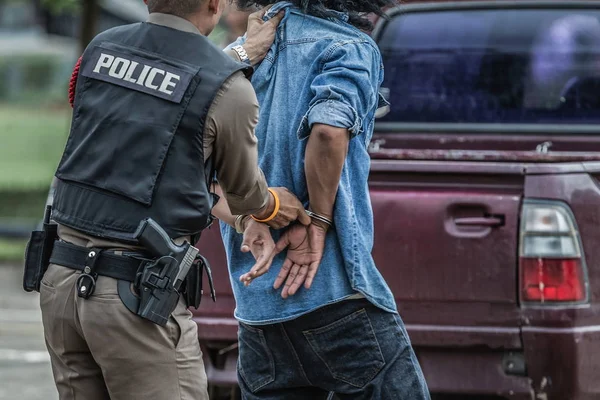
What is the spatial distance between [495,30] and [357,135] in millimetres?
2523

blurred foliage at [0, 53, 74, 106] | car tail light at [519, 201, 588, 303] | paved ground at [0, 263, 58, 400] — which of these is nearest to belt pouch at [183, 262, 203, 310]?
car tail light at [519, 201, 588, 303]

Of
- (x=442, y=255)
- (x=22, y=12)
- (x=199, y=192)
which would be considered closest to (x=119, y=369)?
(x=199, y=192)

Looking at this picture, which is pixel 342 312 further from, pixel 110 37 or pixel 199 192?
pixel 110 37

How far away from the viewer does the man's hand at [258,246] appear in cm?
313

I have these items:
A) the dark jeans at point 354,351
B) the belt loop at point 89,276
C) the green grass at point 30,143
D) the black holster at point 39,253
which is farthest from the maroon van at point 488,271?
the green grass at point 30,143

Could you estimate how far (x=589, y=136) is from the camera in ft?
17.2

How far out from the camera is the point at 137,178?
279 cm

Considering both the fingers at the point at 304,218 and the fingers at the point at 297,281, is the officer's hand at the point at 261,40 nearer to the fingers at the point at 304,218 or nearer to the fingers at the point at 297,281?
the fingers at the point at 304,218

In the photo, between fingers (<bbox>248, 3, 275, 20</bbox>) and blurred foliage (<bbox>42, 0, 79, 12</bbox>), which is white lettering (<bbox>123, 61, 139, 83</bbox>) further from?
blurred foliage (<bbox>42, 0, 79, 12</bbox>)

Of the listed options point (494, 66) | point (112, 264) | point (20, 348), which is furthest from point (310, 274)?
point (20, 348)

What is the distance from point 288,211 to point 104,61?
627mm

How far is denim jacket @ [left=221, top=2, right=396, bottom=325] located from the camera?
3.13 m

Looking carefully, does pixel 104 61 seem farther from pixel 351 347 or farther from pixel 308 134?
pixel 351 347

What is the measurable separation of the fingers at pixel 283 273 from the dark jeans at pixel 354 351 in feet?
0.36
